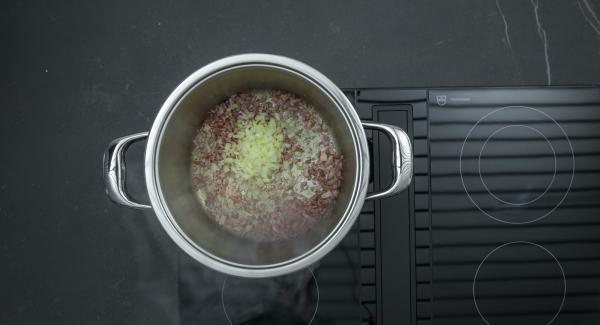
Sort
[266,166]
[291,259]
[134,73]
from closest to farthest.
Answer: [291,259], [266,166], [134,73]

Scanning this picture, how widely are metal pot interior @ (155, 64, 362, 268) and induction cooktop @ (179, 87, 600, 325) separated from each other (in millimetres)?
84

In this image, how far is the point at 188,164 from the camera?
2.56 feet

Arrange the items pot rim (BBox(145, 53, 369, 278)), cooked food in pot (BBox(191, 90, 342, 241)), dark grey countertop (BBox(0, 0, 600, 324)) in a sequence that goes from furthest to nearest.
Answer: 1. dark grey countertop (BBox(0, 0, 600, 324))
2. cooked food in pot (BBox(191, 90, 342, 241))
3. pot rim (BBox(145, 53, 369, 278))

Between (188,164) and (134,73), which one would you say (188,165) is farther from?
(134,73)

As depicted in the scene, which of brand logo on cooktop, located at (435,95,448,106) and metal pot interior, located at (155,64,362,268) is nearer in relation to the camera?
metal pot interior, located at (155,64,362,268)

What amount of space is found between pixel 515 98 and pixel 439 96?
145mm

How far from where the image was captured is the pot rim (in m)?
0.62

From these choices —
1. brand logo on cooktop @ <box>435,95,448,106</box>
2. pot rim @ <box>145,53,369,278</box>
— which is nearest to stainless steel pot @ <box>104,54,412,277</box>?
pot rim @ <box>145,53,369,278</box>

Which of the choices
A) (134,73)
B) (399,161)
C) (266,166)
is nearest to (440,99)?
(399,161)

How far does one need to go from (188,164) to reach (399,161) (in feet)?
1.20

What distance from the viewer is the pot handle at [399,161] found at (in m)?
0.65

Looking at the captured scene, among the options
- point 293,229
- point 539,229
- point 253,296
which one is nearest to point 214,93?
point 293,229

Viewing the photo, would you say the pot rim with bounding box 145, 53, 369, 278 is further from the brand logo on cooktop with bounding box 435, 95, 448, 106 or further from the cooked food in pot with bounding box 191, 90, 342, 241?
the brand logo on cooktop with bounding box 435, 95, 448, 106

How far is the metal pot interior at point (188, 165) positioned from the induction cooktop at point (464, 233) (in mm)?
84
